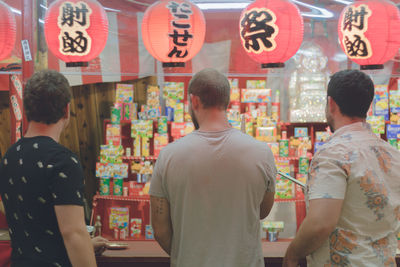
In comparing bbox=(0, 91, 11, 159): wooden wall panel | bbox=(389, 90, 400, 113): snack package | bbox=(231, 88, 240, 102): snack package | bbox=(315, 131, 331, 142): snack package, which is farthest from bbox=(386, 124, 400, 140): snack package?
bbox=(0, 91, 11, 159): wooden wall panel

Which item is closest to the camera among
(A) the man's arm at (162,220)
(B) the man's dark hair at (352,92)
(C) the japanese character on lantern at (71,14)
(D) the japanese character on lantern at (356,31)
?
(B) the man's dark hair at (352,92)

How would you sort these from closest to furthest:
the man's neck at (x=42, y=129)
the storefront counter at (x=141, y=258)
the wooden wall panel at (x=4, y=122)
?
the man's neck at (x=42, y=129) < the storefront counter at (x=141, y=258) < the wooden wall panel at (x=4, y=122)

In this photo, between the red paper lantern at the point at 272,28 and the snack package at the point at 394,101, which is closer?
the red paper lantern at the point at 272,28

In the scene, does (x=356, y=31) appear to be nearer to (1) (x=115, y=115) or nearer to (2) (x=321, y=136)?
(2) (x=321, y=136)

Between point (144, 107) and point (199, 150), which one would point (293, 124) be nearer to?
point (144, 107)

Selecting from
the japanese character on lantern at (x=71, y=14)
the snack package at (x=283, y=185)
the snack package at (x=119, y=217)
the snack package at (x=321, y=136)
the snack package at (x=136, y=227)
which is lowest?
the snack package at (x=136, y=227)

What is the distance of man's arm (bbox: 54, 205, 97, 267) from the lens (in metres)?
1.70

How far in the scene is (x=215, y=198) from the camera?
1969mm

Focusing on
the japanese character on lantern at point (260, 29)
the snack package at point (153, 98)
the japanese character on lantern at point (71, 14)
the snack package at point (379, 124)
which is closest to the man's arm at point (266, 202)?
the japanese character on lantern at point (260, 29)

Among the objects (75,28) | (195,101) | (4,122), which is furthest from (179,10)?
(4,122)

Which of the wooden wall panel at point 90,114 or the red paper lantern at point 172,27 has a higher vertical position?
the red paper lantern at point 172,27

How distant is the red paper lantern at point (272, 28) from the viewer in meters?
3.65

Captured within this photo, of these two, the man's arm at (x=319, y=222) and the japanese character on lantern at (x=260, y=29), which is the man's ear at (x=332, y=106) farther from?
the japanese character on lantern at (x=260, y=29)

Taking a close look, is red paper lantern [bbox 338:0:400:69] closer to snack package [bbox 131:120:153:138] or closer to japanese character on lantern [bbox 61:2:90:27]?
japanese character on lantern [bbox 61:2:90:27]
